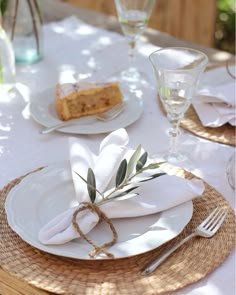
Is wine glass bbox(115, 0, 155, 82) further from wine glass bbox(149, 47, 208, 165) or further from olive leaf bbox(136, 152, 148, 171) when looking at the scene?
olive leaf bbox(136, 152, 148, 171)

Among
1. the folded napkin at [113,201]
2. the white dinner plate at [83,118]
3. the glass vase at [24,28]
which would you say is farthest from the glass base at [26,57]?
the folded napkin at [113,201]

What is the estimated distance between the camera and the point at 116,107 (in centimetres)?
131

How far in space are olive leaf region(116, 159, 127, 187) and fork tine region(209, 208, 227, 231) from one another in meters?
0.14

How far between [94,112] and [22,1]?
1.20ft

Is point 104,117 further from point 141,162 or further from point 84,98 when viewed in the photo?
point 141,162

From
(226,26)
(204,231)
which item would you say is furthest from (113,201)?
(226,26)

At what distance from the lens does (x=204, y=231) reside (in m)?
0.93

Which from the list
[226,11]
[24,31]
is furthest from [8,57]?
[226,11]

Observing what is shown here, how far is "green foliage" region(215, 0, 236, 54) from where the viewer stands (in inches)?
140

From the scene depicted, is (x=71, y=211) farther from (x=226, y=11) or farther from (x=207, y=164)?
(x=226, y=11)

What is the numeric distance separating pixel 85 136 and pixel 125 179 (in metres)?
Answer: 0.31

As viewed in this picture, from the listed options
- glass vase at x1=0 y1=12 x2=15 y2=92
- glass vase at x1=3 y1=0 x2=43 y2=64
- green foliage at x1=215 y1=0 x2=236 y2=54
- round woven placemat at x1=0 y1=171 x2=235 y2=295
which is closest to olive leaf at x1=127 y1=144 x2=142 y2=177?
round woven placemat at x1=0 y1=171 x2=235 y2=295

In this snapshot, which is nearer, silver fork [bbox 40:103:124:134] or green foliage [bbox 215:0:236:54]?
silver fork [bbox 40:103:124:134]

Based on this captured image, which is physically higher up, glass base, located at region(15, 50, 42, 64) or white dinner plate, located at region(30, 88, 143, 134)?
white dinner plate, located at region(30, 88, 143, 134)
